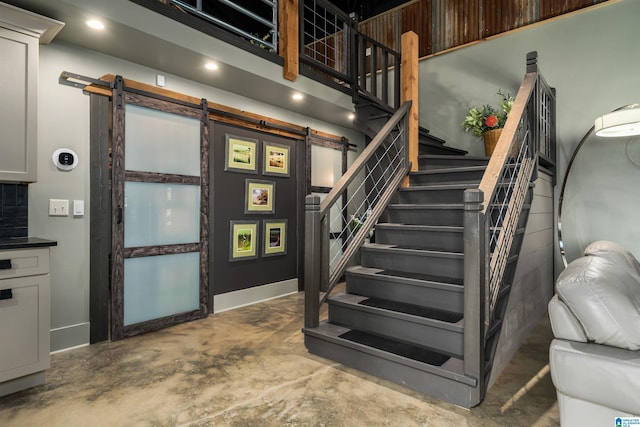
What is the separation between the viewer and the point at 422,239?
3227 millimetres

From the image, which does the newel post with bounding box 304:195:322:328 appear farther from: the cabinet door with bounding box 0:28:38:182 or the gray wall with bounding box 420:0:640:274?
the gray wall with bounding box 420:0:640:274

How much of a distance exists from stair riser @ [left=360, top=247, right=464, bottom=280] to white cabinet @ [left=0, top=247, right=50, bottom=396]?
238cm

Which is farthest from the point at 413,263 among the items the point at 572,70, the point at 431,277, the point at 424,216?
the point at 572,70

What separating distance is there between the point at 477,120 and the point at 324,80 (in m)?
1.90

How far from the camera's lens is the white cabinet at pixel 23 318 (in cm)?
212

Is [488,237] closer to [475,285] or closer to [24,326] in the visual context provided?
[475,285]

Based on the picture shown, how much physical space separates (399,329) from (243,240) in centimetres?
226

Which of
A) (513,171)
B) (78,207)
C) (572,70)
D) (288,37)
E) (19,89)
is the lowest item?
(78,207)

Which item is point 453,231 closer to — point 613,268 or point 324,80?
point 613,268

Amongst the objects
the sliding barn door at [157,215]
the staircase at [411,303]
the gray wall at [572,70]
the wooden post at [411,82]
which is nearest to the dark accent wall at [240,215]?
the sliding barn door at [157,215]

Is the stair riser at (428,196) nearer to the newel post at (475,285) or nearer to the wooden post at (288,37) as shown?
the newel post at (475,285)

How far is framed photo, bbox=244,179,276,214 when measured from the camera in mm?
4245

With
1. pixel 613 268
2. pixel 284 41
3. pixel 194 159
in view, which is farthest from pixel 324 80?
pixel 613 268

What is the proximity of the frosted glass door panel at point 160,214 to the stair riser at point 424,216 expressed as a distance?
201cm
